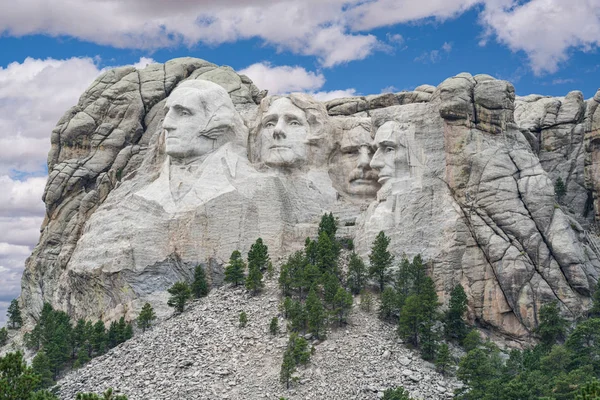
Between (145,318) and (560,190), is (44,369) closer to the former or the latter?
(145,318)

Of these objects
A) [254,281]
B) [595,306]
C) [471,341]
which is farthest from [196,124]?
[595,306]

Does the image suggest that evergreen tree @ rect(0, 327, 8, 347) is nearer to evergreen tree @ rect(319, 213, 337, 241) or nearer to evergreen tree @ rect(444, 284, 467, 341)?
evergreen tree @ rect(319, 213, 337, 241)

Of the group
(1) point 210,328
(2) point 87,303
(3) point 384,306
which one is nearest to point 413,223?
(3) point 384,306

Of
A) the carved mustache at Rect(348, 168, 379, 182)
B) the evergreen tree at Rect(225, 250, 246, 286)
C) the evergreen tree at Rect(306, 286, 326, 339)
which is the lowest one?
the evergreen tree at Rect(306, 286, 326, 339)

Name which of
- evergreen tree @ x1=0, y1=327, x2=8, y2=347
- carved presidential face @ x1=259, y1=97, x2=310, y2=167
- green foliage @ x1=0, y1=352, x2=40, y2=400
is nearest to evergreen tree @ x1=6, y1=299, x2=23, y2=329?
evergreen tree @ x1=0, y1=327, x2=8, y2=347

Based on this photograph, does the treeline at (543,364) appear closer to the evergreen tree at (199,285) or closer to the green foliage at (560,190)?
the green foliage at (560,190)

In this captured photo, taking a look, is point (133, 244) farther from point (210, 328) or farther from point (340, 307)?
point (340, 307)
